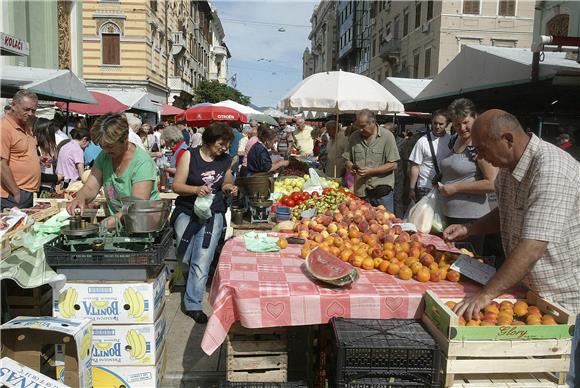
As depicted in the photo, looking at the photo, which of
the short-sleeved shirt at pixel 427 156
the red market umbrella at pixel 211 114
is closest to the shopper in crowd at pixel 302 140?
the red market umbrella at pixel 211 114

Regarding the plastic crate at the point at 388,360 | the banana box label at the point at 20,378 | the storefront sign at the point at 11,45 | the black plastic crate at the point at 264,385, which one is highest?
the storefront sign at the point at 11,45

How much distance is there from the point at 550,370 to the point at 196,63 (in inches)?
2030

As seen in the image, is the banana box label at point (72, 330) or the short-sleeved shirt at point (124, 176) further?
the short-sleeved shirt at point (124, 176)

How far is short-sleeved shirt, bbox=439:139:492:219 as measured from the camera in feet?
14.7

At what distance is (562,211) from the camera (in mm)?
2326

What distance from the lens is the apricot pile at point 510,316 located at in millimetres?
2412

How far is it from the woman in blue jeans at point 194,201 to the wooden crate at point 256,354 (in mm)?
1685

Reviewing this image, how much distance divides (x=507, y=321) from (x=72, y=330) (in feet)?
8.07

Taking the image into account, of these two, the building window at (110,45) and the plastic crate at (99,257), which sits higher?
the building window at (110,45)

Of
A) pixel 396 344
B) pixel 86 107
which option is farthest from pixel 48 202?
pixel 86 107

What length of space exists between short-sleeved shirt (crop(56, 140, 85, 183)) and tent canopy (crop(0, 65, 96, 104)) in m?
1.20

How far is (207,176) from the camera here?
178 inches

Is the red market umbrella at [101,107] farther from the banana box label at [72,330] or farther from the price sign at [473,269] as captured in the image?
the price sign at [473,269]

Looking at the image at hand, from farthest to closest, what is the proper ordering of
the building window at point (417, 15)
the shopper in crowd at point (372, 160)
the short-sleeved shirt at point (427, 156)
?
1. the building window at point (417, 15)
2. the shopper in crowd at point (372, 160)
3. the short-sleeved shirt at point (427, 156)
